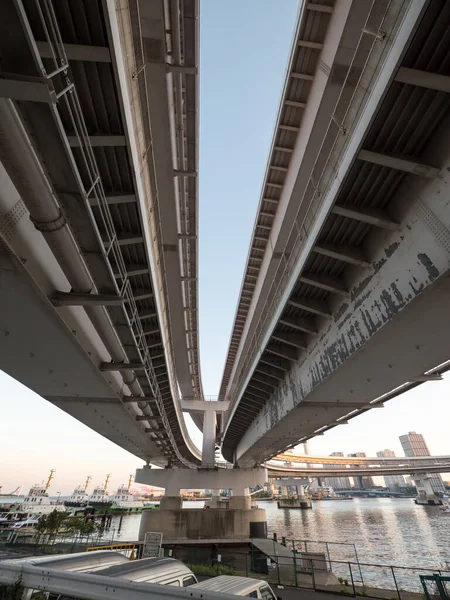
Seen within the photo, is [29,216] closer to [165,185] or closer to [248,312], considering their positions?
[165,185]

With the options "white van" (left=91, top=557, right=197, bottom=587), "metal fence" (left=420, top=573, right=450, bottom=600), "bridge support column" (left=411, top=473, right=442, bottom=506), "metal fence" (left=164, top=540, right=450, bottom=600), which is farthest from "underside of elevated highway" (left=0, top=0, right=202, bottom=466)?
"bridge support column" (left=411, top=473, right=442, bottom=506)

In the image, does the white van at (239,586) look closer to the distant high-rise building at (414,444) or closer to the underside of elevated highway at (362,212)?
the underside of elevated highway at (362,212)

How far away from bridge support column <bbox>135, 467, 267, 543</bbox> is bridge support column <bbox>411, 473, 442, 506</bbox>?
7842 cm

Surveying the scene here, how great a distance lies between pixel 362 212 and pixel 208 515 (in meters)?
37.0

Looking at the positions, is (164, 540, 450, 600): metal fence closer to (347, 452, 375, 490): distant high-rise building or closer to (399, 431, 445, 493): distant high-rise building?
(399, 431, 445, 493): distant high-rise building

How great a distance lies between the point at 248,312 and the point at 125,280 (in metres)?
17.0

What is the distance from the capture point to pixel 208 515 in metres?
33.1

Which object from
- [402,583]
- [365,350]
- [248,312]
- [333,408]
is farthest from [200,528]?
[365,350]

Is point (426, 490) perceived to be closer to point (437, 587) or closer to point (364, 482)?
point (437, 587)

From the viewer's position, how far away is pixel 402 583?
61.7 feet

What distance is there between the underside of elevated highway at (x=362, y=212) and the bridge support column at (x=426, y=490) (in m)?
102

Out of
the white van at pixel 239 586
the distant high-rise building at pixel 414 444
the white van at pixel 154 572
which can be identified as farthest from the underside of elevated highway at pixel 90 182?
the distant high-rise building at pixel 414 444

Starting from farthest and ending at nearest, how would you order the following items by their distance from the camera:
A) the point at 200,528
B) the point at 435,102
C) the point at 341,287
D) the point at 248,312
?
the point at 200,528 < the point at 248,312 < the point at 341,287 < the point at 435,102

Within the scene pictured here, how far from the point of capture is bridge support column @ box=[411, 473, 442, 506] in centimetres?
8793
